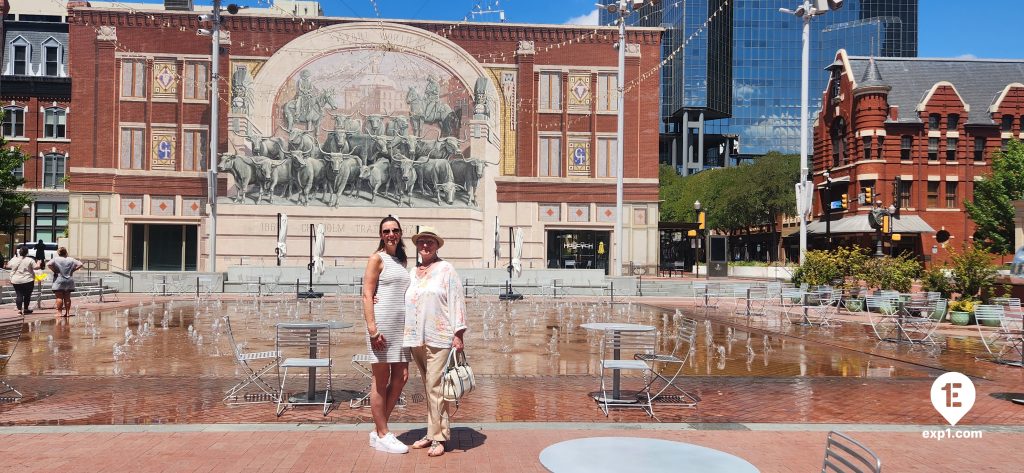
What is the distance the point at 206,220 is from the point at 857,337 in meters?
34.4

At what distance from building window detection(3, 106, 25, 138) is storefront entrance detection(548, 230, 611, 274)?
36430 mm

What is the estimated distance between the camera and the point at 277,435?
6832 mm

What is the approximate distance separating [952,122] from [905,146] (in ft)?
10.9

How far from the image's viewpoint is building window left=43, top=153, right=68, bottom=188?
49.0 m

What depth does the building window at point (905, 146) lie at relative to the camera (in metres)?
45.0

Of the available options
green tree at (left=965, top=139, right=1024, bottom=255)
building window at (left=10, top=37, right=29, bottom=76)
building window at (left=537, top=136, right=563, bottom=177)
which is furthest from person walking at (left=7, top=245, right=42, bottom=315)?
green tree at (left=965, top=139, right=1024, bottom=255)

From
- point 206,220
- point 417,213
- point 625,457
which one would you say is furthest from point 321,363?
point 206,220

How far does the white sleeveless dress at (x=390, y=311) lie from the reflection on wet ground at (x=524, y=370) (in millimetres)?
1786

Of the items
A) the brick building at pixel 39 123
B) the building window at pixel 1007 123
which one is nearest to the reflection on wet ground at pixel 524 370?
the building window at pixel 1007 123

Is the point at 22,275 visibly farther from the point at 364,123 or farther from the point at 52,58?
the point at 52,58

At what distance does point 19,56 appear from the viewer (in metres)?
49.6

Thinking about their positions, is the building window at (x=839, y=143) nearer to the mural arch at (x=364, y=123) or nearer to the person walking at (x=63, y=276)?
the mural arch at (x=364, y=123)

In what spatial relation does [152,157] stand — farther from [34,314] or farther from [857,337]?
[857,337]

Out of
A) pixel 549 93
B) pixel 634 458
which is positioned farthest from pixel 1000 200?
pixel 634 458
